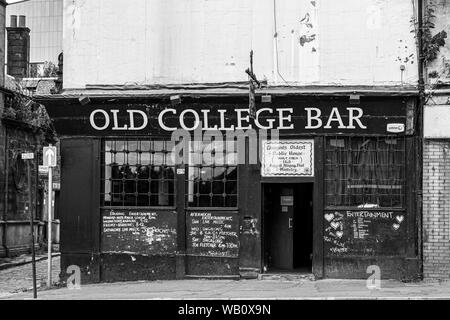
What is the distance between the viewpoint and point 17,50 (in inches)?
985

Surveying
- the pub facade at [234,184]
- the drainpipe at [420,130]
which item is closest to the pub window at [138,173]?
the pub facade at [234,184]

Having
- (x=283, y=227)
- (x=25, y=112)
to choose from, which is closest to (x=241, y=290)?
(x=283, y=227)

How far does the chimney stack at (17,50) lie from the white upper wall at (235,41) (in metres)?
11.4

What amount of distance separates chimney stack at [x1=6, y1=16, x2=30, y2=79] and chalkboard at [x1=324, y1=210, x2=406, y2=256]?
15.8 metres

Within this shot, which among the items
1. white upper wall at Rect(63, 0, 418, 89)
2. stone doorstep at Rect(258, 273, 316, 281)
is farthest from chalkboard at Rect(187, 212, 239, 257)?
white upper wall at Rect(63, 0, 418, 89)

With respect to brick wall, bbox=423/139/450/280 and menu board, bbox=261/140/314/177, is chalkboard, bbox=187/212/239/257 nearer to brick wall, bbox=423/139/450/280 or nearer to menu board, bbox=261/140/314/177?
menu board, bbox=261/140/314/177

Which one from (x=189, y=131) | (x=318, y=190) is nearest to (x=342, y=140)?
(x=318, y=190)

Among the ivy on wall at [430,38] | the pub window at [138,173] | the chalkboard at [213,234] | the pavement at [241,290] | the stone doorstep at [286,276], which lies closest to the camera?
the pavement at [241,290]

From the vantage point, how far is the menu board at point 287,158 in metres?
13.6

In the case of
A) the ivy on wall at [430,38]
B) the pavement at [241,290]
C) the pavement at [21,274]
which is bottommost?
the pavement at [21,274]

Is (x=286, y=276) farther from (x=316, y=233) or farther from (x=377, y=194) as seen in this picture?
(x=377, y=194)

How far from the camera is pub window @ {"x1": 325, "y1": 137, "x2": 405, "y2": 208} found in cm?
1344

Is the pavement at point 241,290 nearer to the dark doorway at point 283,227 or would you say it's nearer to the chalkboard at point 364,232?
the chalkboard at point 364,232
